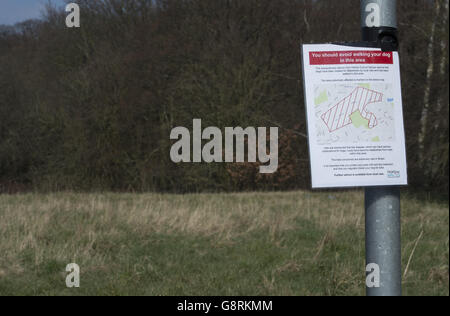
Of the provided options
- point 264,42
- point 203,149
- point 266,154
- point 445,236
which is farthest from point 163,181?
point 445,236

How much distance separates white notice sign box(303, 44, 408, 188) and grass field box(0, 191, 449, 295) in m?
2.23

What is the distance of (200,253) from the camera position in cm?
593

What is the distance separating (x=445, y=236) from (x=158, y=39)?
653 inches

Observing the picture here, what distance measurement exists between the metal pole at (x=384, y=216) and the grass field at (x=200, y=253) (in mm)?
1920

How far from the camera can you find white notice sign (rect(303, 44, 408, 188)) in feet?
8.82

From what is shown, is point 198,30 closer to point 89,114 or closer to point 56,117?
point 89,114

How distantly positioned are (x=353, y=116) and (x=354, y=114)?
0.01 m

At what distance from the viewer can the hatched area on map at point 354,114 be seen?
2709 mm
